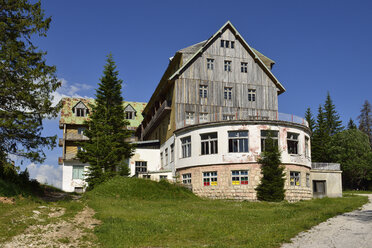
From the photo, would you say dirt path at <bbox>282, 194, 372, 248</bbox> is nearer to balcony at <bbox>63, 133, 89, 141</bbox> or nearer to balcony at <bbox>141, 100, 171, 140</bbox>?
balcony at <bbox>141, 100, 171, 140</bbox>

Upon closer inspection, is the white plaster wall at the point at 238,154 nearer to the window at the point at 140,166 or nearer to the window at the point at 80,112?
the window at the point at 140,166

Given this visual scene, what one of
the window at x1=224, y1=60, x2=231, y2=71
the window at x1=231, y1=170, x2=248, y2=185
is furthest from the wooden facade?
the window at x1=231, y1=170, x2=248, y2=185

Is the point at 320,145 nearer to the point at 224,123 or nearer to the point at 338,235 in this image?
the point at 224,123

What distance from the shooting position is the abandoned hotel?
3494 centimetres

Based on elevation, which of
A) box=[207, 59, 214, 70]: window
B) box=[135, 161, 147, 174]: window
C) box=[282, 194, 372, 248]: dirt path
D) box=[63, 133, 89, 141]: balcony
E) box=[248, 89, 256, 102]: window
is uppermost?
box=[207, 59, 214, 70]: window

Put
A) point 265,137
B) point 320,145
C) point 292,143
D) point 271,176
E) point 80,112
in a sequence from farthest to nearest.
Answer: point 320,145 → point 80,112 → point 292,143 → point 265,137 → point 271,176

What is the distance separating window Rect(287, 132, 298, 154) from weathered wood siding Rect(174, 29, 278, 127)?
4.84 m

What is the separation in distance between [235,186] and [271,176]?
328 cm

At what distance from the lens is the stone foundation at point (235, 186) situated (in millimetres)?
33938

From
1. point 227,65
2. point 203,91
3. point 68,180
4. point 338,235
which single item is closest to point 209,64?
point 227,65

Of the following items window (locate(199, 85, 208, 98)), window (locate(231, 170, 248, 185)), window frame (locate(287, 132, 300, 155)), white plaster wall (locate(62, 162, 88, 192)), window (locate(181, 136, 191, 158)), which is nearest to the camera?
window (locate(231, 170, 248, 185))

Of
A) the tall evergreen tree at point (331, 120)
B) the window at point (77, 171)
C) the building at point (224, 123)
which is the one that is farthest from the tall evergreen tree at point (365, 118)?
the window at point (77, 171)

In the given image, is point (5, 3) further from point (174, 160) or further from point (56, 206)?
point (174, 160)

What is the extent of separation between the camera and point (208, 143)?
36531 mm
